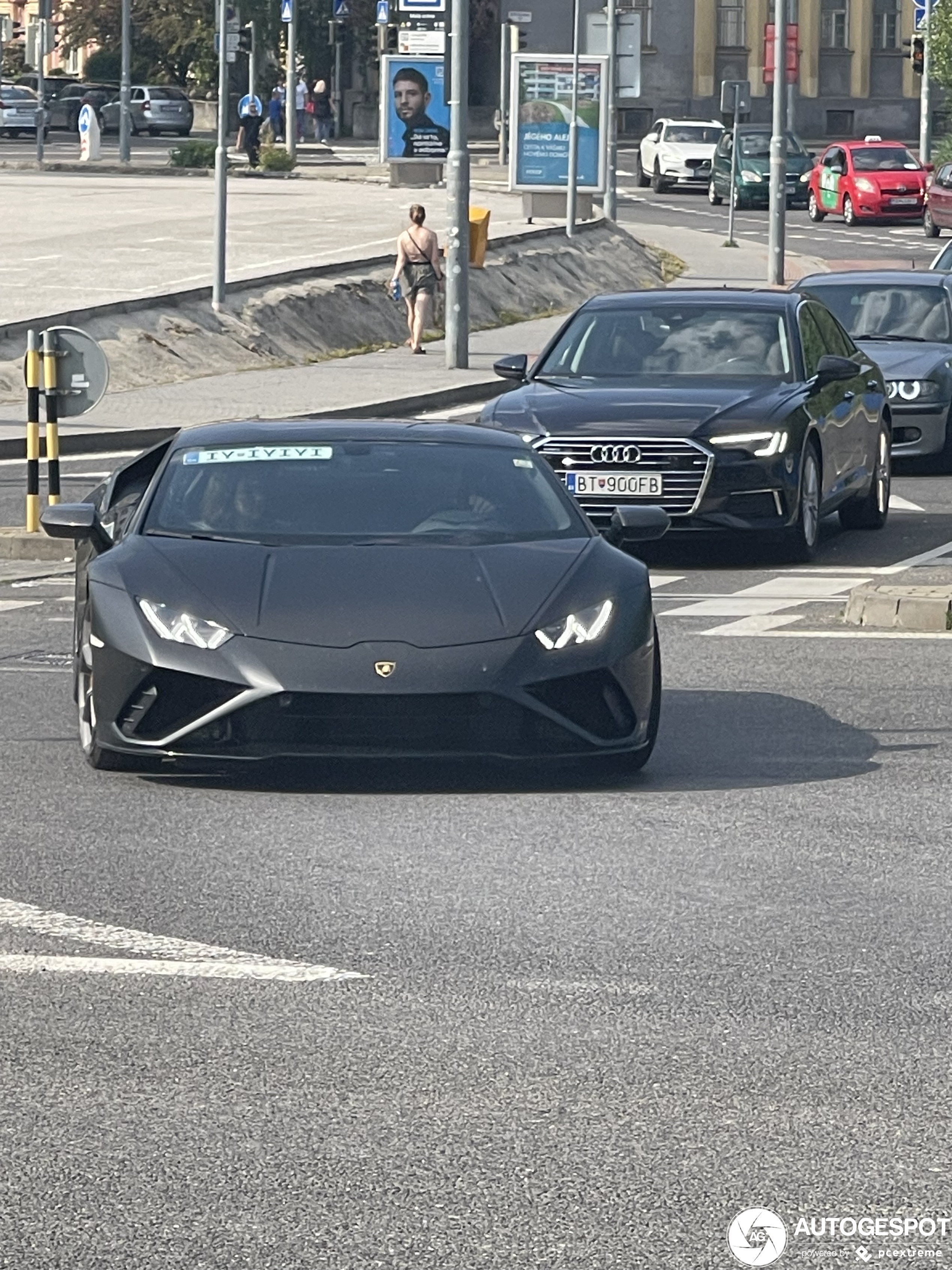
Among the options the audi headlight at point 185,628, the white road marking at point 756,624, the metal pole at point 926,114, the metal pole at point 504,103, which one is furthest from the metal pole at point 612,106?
the audi headlight at point 185,628

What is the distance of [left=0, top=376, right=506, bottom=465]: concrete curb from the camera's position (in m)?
23.2

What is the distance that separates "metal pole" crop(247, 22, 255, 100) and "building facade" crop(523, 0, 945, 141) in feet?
43.7

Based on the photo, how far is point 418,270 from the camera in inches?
1227

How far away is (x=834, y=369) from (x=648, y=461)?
4.72 ft

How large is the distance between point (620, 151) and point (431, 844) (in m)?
84.9

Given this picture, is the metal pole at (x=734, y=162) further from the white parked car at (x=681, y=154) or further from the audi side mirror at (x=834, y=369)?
the audi side mirror at (x=834, y=369)

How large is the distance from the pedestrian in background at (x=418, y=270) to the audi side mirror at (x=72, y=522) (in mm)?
20459

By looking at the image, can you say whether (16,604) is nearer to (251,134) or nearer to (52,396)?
(52,396)

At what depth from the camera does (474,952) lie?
6699 mm

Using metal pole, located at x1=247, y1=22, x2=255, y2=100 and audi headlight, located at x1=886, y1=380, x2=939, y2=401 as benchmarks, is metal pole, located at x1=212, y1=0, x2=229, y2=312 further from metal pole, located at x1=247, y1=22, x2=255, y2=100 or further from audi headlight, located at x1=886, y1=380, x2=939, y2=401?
metal pole, located at x1=247, y1=22, x2=255, y2=100

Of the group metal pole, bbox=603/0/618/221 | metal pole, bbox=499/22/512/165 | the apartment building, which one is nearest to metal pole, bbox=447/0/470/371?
metal pole, bbox=603/0/618/221

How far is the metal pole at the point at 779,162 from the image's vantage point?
40.6 metres

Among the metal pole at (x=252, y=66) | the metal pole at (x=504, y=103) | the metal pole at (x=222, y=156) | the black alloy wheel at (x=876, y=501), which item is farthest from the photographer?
the metal pole at (x=252, y=66)

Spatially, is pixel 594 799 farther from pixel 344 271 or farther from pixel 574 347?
pixel 344 271
